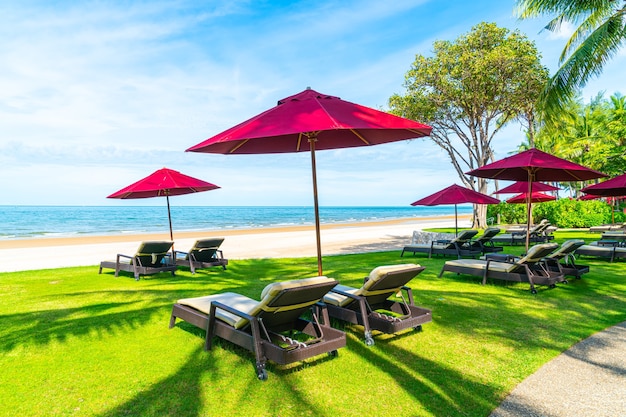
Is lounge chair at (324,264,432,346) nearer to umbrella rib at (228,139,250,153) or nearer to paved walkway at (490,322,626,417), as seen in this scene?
paved walkway at (490,322,626,417)

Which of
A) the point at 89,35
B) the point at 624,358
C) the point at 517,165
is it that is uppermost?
the point at 89,35

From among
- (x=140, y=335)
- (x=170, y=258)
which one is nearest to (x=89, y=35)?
(x=170, y=258)

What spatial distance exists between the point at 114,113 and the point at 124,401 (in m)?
32.1

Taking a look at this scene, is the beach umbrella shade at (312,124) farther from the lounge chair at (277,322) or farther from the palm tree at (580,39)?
the palm tree at (580,39)

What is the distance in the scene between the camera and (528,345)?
4.28 meters

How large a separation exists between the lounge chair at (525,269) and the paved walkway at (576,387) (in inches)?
99.8

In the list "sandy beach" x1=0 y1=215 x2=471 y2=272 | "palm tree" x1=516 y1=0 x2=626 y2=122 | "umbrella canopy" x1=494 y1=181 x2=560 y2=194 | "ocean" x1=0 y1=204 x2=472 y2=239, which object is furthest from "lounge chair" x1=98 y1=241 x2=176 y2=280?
"ocean" x1=0 y1=204 x2=472 y2=239

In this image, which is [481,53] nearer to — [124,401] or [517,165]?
[517,165]

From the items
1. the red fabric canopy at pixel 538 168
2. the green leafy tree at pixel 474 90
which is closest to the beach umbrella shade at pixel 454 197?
the red fabric canopy at pixel 538 168

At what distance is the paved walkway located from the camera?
9.60 ft

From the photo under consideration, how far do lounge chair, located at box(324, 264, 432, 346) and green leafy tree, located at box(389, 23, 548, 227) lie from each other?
16930mm

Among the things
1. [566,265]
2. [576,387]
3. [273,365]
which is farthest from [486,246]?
[273,365]

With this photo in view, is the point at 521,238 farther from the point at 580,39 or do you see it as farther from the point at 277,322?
the point at 277,322

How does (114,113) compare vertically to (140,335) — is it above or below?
above
